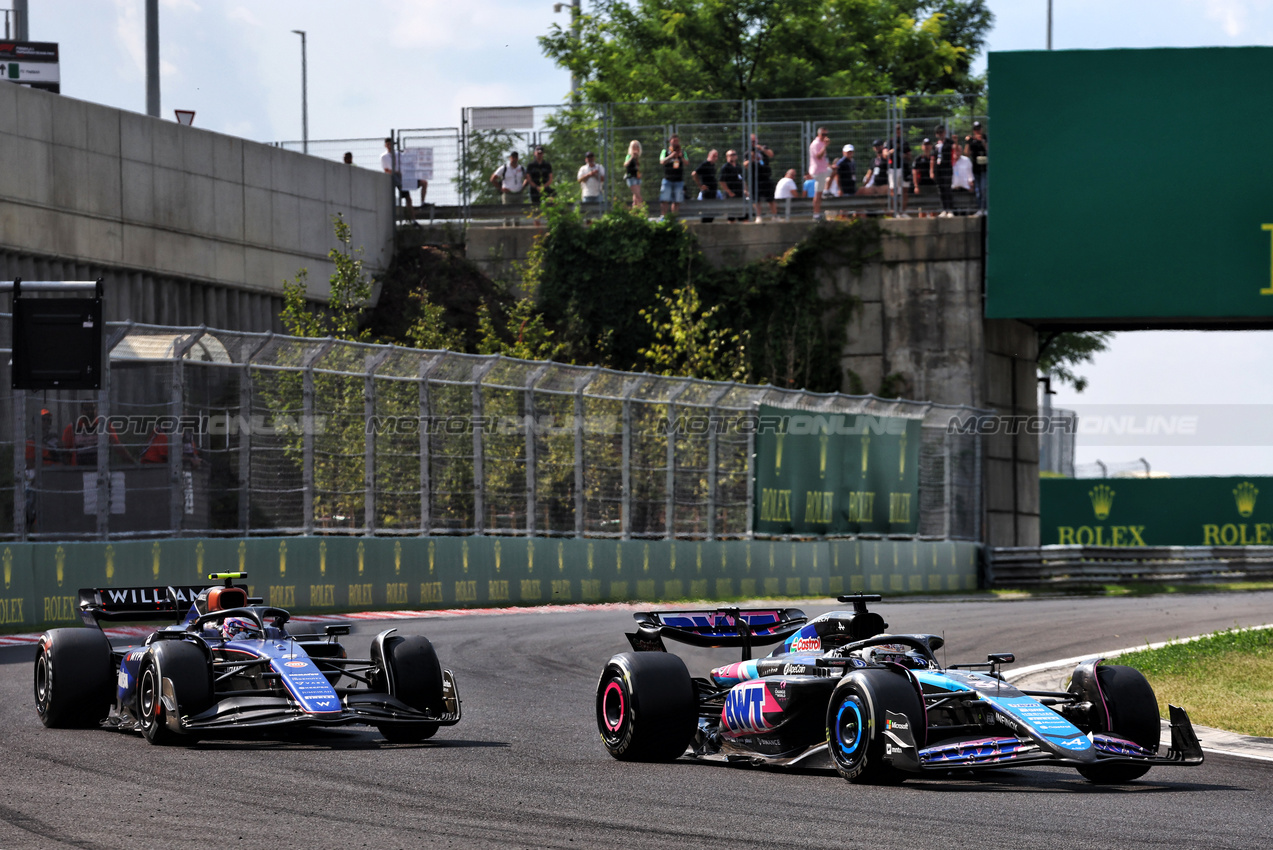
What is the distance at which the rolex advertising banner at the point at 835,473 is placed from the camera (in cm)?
2362

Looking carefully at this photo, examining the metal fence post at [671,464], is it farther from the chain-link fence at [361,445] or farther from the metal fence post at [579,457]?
the metal fence post at [579,457]

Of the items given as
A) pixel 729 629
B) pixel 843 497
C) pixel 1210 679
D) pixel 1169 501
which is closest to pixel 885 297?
pixel 843 497

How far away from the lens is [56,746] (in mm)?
9078

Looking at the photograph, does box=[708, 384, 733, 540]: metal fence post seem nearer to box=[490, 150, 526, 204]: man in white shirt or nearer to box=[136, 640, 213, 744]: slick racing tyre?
box=[490, 150, 526, 204]: man in white shirt

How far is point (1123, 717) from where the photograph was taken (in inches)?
314

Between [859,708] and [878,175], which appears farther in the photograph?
[878,175]

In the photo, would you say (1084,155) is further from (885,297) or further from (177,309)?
(177,309)

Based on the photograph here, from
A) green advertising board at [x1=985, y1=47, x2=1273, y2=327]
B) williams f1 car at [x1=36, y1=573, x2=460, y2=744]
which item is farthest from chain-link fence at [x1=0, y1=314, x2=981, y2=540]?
green advertising board at [x1=985, y1=47, x2=1273, y2=327]

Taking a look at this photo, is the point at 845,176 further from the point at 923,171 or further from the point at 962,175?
the point at 962,175

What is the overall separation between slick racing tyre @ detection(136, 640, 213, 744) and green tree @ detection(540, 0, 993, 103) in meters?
38.5

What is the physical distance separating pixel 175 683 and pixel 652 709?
267 cm

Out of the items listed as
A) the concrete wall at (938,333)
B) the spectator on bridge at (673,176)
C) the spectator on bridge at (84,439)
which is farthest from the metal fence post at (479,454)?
the concrete wall at (938,333)

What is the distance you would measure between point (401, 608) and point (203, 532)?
9.42ft

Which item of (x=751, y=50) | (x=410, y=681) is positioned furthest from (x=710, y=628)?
(x=751, y=50)
